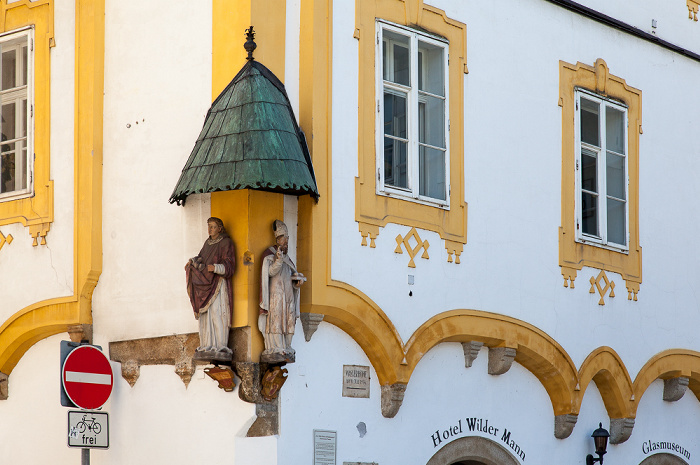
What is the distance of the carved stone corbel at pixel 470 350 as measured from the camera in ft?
46.3

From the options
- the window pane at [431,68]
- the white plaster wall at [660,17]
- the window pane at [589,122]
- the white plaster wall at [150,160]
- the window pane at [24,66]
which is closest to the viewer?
the white plaster wall at [150,160]

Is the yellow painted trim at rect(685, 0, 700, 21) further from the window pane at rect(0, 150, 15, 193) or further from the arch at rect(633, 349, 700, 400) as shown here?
the window pane at rect(0, 150, 15, 193)

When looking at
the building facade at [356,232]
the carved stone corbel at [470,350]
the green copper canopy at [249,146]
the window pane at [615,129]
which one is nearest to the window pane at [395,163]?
the building facade at [356,232]

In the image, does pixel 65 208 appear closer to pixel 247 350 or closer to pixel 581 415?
pixel 247 350

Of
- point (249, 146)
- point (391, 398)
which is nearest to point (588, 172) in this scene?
point (391, 398)

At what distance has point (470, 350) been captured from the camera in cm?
1412

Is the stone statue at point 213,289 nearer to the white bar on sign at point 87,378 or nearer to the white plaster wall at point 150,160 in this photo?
the white plaster wall at point 150,160

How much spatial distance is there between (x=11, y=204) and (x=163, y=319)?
8.11ft

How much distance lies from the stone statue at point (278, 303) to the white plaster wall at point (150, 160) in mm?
851

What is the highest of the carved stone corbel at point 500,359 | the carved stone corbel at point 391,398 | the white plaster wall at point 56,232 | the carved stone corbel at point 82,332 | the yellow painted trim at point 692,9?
the yellow painted trim at point 692,9

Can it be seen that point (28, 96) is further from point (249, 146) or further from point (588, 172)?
point (588, 172)

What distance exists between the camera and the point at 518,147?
1488cm

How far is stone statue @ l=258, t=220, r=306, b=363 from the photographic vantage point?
1191 cm

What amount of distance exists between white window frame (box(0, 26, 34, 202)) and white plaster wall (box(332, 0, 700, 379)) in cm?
335
